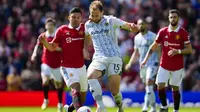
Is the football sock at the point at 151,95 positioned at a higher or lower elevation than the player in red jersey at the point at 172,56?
lower

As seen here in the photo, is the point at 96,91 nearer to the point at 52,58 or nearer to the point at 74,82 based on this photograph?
the point at 74,82

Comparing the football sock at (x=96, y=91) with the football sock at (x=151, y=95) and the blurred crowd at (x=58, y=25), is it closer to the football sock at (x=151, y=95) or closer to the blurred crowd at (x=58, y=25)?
the football sock at (x=151, y=95)

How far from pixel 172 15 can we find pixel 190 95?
9355 mm

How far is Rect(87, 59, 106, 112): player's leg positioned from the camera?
589 inches

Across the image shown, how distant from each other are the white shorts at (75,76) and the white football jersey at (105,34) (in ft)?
2.33

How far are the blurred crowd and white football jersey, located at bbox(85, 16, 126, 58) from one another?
39.9 feet

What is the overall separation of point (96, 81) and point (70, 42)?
1219 millimetres

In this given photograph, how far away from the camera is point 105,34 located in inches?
597

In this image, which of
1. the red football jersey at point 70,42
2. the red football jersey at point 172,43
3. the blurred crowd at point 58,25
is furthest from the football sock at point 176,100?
the blurred crowd at point 58,25

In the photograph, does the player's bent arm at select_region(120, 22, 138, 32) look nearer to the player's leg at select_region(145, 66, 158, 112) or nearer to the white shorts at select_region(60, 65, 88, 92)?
the white shorts at select_region(60, 65, 88, 92)

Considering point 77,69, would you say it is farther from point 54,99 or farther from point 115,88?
point 54,99

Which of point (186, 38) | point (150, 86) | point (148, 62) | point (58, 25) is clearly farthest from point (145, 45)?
point (58, 25)

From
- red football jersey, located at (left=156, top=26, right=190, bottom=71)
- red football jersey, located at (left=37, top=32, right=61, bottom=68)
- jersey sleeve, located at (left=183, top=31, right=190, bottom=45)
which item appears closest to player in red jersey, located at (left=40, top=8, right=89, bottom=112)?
red football jersey, located at (left=156, top=26, right=190, bottom=71)

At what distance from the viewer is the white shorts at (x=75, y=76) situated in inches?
607
